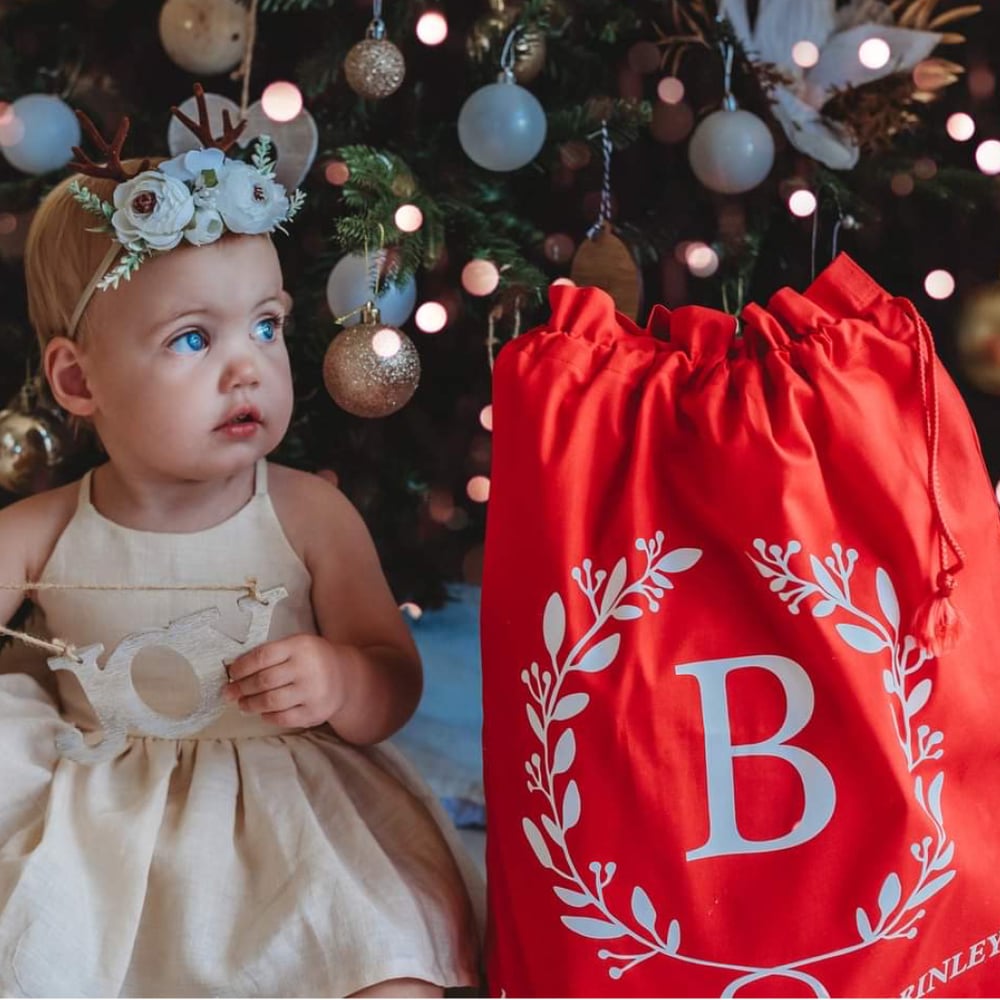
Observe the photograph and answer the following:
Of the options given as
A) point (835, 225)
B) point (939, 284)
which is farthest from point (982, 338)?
point (835, 225)

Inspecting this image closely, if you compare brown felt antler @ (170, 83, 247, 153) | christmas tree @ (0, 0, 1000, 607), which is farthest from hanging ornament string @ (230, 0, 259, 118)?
brown felt antler @ (170, 83, 247, 153)

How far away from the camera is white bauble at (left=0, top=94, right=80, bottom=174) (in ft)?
3.59

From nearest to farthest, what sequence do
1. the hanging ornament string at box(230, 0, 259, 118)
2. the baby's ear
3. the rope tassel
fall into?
the rope tassel, the baby's ear, the hanging ornament string at box(230, 0, 259, 118)

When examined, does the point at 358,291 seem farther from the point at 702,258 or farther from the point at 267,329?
the point at 702,258

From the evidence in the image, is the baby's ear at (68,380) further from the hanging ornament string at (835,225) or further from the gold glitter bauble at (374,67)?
the hanging ornament string at (835,225)

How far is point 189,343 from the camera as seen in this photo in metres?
0.90

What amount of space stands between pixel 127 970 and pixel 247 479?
0.39 meters

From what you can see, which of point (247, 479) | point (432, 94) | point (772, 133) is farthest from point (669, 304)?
point (247, 479)

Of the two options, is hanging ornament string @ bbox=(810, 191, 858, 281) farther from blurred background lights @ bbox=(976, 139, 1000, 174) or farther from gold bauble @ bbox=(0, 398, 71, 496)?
gold bauble @ bbox=(0, 398, 71, 496)

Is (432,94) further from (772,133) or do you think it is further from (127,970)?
(127,970)

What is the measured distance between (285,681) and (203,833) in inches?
4.8

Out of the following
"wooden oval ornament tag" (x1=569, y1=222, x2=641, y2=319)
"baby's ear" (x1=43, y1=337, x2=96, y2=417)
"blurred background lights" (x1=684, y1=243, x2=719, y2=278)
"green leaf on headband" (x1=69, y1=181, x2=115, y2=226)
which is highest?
"blurred background lights" (x1=684, y1=243, x2=719, y2=278)

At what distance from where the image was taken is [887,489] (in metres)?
0.75

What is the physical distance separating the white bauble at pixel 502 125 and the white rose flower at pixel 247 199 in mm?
196
